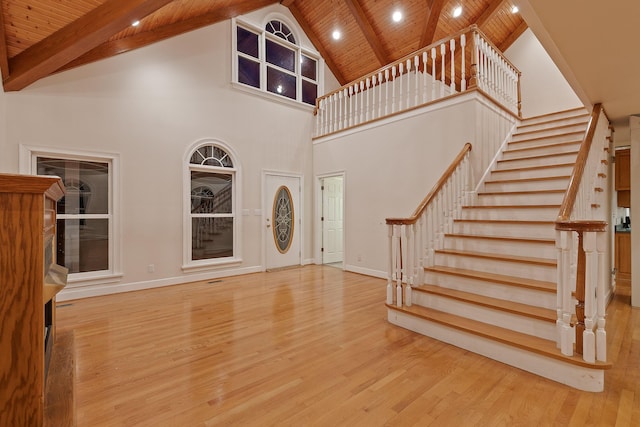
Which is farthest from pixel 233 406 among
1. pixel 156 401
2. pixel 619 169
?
pixel 619 169

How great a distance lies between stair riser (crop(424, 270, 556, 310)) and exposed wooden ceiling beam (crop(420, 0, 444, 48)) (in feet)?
15.5

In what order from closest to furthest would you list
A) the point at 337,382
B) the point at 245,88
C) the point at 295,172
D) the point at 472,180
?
the point at 337,382, the point at 472,180, the point at 245,88, the point at 295,172

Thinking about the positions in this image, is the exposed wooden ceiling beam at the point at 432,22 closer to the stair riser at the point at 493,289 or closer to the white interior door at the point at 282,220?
the white interior door at the point at 282,220

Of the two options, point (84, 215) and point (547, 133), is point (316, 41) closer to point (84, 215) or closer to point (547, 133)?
point (547, 133)

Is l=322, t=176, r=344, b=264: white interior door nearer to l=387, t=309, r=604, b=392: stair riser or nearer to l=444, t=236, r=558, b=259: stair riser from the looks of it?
l=444, t=236, r=558, b=259: stair riser

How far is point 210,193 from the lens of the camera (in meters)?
5.31

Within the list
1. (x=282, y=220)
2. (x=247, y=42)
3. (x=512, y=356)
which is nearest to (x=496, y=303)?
(x=512, y=356)

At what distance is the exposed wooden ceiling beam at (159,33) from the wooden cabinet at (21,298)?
4327mm

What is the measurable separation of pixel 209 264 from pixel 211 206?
1001 millimetres

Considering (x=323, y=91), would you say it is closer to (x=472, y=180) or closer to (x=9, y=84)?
(x=472, y=180)

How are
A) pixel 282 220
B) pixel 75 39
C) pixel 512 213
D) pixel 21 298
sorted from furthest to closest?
pixel 282 220, pixel 512 213, pixel 75 39, pixel 21 298

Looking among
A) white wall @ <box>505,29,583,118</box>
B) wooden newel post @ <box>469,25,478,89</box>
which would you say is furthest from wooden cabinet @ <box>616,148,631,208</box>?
wooden newel post @ <box>469,25,478,89</box>

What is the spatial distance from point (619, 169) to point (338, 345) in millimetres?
5746

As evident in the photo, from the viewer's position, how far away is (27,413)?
89cm
